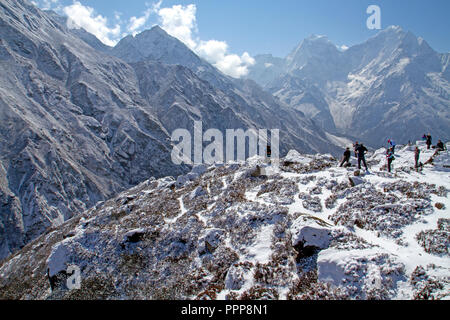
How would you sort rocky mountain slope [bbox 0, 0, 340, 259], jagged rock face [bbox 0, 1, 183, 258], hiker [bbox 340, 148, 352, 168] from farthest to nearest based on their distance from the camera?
rocky mountain slope [bbox 0, 0, 340, 259]
jagged rock face [bbox 0, 1, 183, 258]
hiker [bbox 340, 148, 352, 168]

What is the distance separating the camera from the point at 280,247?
13.3 m

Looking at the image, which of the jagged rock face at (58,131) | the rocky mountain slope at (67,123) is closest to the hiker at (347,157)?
the jagged rock face at (58,131)

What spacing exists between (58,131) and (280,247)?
110m

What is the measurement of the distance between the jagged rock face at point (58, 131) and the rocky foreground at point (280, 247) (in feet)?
204

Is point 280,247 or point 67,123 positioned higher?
point 67,123

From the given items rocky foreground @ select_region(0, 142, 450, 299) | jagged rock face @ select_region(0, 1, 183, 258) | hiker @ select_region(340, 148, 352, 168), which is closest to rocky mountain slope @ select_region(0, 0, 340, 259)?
jagged rock face @ select_region(0, 1, 183, 258)

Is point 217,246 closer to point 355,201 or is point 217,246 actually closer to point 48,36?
point 355,201

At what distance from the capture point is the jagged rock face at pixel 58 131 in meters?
73.8

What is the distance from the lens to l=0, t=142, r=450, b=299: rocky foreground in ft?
33.3

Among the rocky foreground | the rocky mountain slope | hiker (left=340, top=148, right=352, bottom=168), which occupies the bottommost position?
the rocky foreground

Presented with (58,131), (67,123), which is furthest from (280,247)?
(67,123)

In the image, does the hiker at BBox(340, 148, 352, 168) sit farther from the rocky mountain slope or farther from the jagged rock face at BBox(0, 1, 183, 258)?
the rocky mountain slope

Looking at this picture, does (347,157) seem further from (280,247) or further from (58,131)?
(58,131)

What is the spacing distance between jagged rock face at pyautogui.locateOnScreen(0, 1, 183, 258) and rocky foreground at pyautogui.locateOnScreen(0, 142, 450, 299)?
62.3 metres
